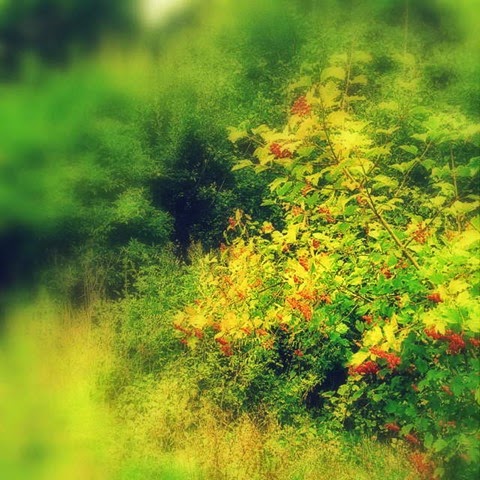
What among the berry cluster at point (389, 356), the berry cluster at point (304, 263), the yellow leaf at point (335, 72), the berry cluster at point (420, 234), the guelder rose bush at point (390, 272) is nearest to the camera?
the yellow leaf at point (335, 72)

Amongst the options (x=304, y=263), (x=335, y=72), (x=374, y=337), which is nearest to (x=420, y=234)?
(x=374, y=337)

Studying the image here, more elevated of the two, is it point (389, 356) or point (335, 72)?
point (335, 72)

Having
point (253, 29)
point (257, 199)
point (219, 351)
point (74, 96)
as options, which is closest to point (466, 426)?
point (74, 96)

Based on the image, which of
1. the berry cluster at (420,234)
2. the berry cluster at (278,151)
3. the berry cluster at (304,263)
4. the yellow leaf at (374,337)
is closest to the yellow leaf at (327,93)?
the berry cluster at (278,151)

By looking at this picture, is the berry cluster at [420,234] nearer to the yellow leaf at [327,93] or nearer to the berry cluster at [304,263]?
the berry cluster at [304,263]

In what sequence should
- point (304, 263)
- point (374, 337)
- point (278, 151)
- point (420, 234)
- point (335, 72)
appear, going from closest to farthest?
point (335, 72) → point (278, 151) → point (374, 337) → point (420, 234) → point (304, 263)

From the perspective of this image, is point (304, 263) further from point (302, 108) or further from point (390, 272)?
point (302, 108)

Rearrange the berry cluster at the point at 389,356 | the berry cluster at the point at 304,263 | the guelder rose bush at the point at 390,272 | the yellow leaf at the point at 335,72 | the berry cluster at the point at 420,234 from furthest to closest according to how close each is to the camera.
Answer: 1. the berry cluster at the point at 304,263
2. the berry cluster at the point at 420,234
3. the berry cluster at the point at 389,356
4. the guelder rose bush at the point at 390,272
5. the yellow leaf at the point at 335,72

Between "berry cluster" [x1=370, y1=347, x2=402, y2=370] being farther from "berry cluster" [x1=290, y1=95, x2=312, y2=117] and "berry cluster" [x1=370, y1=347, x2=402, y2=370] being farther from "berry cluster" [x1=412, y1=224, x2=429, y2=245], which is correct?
"berry cluster" [x1=290, y1=95, x2=312, y2=117]

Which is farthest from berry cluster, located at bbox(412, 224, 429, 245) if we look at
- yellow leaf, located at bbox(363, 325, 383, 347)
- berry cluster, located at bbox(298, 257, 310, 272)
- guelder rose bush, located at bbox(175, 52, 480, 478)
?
berry cluster, located at bbox(298, 257, 310, 272)

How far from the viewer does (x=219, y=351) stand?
5395mm

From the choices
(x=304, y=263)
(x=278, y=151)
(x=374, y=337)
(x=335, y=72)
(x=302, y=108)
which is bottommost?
(x=304, y=263)

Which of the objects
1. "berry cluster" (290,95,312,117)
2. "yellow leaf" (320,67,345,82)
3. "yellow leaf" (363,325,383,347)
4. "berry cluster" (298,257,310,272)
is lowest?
"berry cluster" (298,257,310,272)

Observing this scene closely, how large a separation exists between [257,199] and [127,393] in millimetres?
4132
